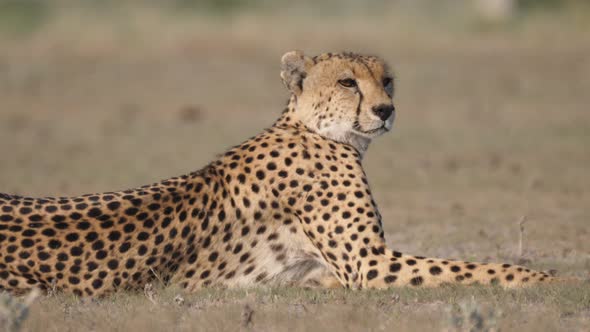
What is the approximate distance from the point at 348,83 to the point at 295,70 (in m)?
0.32

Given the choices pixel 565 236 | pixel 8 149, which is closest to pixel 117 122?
pixel 8 149

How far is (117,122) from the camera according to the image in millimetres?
15023

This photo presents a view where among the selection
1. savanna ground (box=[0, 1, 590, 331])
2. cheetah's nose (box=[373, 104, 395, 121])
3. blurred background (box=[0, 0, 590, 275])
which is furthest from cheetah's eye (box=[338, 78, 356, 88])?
blurred background (box=[0, 0, 590, 275])

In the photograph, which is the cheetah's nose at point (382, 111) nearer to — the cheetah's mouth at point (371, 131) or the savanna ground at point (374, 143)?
the cheetah's mouth at point (371, 131)

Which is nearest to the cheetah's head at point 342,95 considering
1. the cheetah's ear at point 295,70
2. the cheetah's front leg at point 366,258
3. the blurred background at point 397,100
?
the cheetah's ear at point 295,70

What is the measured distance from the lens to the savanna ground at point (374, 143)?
461 cm

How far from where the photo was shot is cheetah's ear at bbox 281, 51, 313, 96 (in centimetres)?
572

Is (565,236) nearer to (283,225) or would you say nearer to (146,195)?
(283,225)

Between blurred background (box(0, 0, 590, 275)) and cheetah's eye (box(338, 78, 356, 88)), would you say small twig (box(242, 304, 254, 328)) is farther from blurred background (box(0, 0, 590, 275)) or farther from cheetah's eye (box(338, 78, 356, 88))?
blurred background (box(0, 0, 590, 275))

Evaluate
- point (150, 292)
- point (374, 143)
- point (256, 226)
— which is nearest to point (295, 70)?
point (256, 226)

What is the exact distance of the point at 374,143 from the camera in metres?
12.8

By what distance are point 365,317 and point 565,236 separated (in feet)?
10.8

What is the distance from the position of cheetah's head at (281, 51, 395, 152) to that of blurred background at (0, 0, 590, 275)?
1.56 meters

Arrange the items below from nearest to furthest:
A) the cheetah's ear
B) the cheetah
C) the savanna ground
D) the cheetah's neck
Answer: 1. the savanna ground
2. the cheetah
3. the cheetah's neck
4. the cheetah's ear
